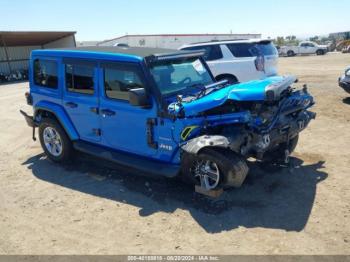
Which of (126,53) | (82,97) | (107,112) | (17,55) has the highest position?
(17,55)

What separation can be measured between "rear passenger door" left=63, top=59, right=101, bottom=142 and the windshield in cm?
108

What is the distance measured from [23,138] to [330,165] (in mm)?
6588

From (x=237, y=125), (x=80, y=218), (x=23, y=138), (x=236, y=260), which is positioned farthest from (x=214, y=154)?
(x=23, y=138)

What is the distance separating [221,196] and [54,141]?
3.29m

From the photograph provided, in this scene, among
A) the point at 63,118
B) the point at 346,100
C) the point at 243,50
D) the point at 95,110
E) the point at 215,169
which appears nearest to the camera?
the point at 215,169

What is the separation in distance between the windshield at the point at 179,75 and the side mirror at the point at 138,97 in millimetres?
347

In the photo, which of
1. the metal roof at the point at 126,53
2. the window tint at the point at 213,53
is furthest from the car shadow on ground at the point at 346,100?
the metal roof at the point at 126,53

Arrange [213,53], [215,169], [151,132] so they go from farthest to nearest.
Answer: [213,53]
[151,132]
[215,169]

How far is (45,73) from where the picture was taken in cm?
655

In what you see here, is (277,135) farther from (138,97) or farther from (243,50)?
(243,50)

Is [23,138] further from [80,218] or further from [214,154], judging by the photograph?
[214,154]

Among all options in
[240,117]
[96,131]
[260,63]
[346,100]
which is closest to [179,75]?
[240,117]

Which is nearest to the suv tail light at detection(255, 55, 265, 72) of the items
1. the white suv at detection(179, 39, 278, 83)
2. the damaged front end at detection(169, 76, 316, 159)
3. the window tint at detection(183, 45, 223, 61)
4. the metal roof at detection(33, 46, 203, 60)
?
the white suv at detection(179, 39, 278, 83)

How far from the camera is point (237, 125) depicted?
4801 mm
